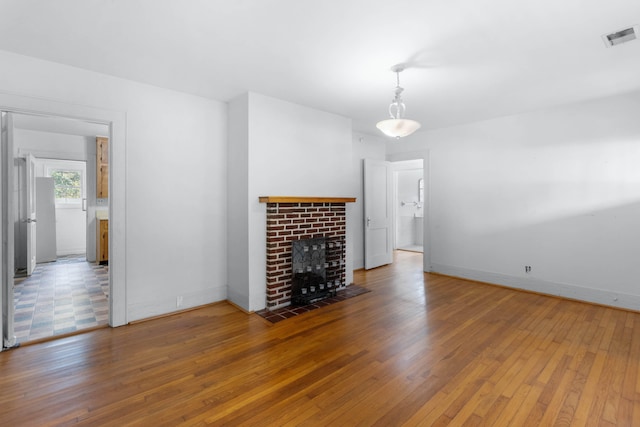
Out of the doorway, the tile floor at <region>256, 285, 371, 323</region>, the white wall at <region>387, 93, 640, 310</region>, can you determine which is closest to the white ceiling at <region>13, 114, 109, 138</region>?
the tile floor at <region>256, 285, 371, 323</region>

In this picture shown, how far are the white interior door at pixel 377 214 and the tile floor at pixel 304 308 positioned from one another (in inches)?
54.5

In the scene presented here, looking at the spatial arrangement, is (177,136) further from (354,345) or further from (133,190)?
(354,345)

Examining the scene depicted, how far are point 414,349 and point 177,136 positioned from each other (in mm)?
3331

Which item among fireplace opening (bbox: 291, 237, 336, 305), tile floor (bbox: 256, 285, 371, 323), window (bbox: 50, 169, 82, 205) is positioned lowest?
tile floor (bbox: 256, 285, 371, 323)

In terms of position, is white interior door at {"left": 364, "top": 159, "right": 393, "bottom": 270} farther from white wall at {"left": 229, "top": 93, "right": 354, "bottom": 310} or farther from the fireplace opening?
the fireplace opening

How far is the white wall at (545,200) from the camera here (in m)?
3.68

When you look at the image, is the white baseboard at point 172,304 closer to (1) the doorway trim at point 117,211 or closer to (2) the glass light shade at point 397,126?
(1) the doorway trim at point 117,211

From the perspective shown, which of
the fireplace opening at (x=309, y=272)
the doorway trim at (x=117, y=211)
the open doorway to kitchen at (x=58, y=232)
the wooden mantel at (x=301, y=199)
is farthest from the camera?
the fireplace opening at (x=309, y=272)

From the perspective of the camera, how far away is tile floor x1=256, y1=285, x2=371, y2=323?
11.1 ft

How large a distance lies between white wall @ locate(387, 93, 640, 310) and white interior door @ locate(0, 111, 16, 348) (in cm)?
552

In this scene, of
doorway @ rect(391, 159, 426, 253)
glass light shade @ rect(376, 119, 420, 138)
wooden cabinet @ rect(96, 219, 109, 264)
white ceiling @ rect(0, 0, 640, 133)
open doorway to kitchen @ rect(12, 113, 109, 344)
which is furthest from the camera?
doorway @ rect(391, 159, 426, 253)

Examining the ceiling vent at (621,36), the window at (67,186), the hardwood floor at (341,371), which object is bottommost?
the hardwood floor at (341,371)

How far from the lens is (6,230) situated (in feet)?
8.70

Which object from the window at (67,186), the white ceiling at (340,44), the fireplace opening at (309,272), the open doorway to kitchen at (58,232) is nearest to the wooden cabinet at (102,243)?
the open doorway to kitchen at (58,232)
